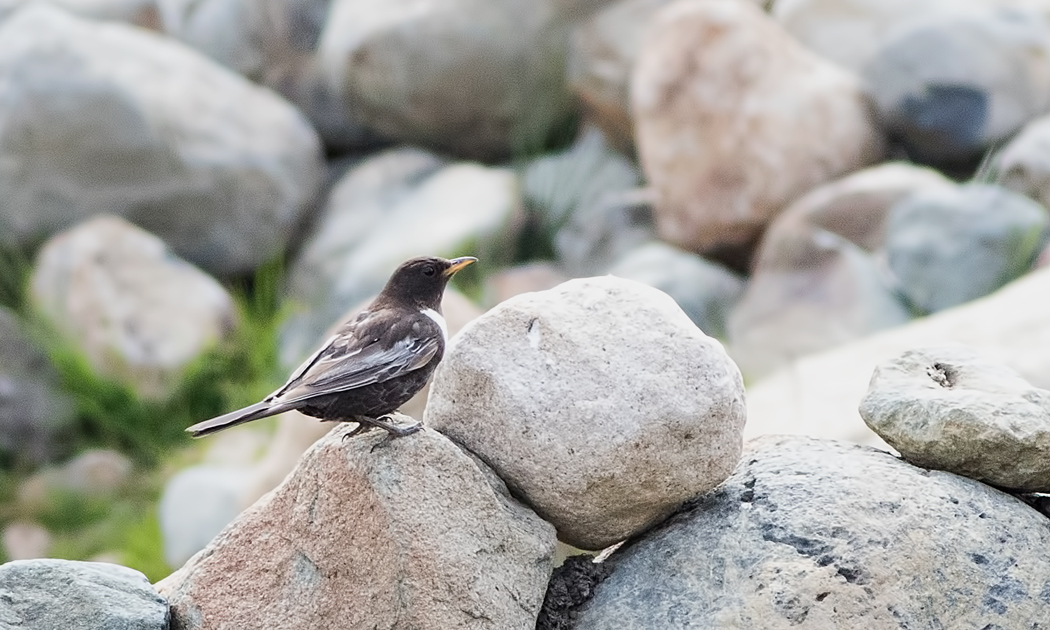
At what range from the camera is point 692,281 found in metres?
8.30

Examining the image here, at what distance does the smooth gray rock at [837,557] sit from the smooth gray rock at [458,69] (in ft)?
23.0

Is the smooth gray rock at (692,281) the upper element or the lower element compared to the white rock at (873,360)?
lower

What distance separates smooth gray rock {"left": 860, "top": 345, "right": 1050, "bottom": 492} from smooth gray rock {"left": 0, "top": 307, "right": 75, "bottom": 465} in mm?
8165

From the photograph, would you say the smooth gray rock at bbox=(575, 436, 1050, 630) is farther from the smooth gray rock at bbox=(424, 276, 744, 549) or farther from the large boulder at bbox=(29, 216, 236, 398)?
the large boulder at bbox=(29, 216, 236, 398)

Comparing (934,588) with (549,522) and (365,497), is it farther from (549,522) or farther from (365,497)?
(365,497)

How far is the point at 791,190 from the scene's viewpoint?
845 centimetres

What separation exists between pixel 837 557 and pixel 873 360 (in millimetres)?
3043

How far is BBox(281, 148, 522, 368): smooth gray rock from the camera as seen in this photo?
372 inches

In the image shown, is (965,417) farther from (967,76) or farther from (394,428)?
(967,76)

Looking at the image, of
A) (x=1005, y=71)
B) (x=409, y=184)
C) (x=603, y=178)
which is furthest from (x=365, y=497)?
(x=409, y=184)

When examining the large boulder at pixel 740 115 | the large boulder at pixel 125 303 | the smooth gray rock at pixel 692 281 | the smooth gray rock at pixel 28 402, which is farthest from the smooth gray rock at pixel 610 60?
the smooth gray rock at pixel 28 402

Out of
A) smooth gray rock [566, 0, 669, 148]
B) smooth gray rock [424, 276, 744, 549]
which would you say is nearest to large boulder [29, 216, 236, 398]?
smooth gray rock [566, 0, 669, 148]

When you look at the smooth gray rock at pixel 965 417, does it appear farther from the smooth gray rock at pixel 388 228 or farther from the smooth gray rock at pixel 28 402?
the smooth gray rock at pixel 28 402

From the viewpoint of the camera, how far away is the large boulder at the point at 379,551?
310 cm
